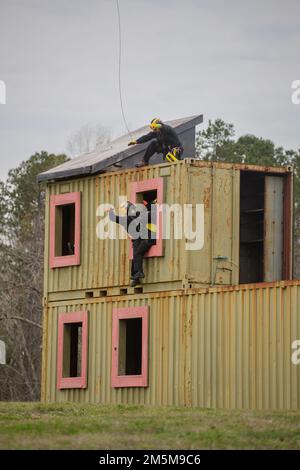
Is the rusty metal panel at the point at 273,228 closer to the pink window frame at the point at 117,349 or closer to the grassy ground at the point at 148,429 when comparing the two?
the pink window frame at the point at 117,349

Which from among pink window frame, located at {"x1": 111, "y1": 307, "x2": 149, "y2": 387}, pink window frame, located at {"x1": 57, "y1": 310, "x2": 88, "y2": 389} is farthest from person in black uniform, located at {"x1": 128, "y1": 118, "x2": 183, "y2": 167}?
pink window frame, located at {"x1": 57, "y1": 310, "x2": 88, "y2": 389}

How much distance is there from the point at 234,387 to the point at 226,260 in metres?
3.33

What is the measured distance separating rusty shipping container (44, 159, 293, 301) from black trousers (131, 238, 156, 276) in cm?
27

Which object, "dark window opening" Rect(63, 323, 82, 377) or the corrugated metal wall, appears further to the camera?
"dark window opening" Rect(63, 323, 82, 377)

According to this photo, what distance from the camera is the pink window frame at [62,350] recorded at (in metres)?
Answer: 28.2

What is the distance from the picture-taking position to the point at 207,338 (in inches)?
988

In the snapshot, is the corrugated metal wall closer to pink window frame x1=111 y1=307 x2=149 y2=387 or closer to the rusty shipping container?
pink window frame x1=111 y1=307 x2=149 y2=387

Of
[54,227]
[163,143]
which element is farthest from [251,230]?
[54,227]

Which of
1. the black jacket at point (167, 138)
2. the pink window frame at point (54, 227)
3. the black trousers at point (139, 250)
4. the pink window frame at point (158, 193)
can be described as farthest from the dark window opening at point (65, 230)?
the black trousers at point (139, 250)

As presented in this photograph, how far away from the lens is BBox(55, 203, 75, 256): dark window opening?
29891mm

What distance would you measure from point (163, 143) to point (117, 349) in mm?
4464

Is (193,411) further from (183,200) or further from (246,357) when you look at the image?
(183,200)

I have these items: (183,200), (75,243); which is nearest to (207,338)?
(183,200)

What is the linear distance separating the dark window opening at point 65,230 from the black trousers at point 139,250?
3.30 m
